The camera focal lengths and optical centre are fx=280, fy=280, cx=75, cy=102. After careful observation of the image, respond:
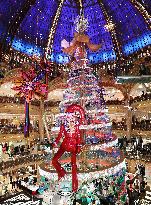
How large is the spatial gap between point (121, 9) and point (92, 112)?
17830 millimetres

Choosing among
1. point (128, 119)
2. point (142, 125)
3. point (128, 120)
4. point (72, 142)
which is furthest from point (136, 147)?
point (72, 142)

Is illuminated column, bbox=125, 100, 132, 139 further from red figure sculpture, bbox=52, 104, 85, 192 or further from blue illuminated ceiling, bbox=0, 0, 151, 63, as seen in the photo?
red figure sculpture, bbox=52, 104, 85, 192

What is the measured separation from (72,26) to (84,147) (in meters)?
20.6

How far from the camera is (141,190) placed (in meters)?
14.8

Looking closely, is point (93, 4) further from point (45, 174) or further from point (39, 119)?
point (45, 174)

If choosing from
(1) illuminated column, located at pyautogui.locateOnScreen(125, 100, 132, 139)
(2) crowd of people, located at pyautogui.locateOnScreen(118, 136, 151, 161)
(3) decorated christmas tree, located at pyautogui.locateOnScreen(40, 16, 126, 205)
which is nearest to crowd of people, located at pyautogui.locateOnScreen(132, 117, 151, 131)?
(1) illuminated column, located at pyautogui.locateOnScreen(125, 100, 132, 139)

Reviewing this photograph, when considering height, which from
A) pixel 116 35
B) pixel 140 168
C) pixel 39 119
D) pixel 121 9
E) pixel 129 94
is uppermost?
pixel 121 9

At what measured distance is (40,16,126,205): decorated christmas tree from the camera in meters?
9.77

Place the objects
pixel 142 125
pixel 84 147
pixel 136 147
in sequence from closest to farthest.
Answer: pixel 84 147 < pixel 136 147 < pixel 142 125

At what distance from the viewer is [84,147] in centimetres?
1018

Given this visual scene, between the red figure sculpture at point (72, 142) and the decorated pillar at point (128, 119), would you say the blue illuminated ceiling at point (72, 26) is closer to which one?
the decorated pillar at point (128, 119)

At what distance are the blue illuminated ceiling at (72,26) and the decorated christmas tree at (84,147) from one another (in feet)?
49.2

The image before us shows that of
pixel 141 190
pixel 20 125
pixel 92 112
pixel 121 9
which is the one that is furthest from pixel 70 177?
pixel 121 9

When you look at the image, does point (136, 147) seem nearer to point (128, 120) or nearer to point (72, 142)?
point (128, 120)
